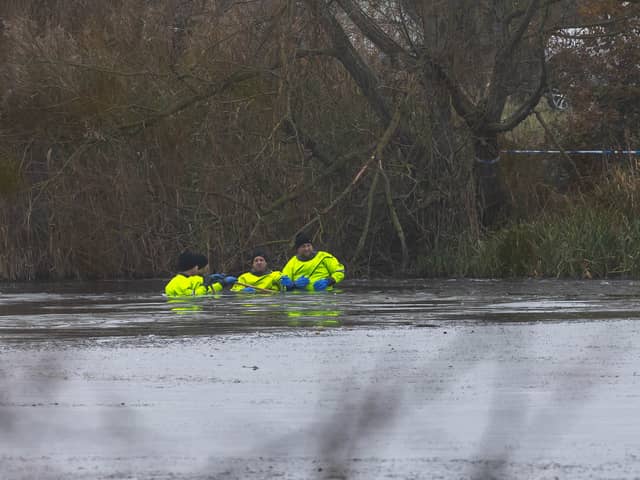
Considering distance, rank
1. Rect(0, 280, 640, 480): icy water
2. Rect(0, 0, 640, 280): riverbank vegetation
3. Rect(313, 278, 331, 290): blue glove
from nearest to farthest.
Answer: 1. Rect(0, 280, 640, 480): icy water
2. Rect(313, 278, 331, 290): blue glove
3. Rect(0, 0, 640, 280): riverbank vegetation

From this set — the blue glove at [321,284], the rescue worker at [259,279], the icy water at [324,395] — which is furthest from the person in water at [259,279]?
the icy water at [324,395]

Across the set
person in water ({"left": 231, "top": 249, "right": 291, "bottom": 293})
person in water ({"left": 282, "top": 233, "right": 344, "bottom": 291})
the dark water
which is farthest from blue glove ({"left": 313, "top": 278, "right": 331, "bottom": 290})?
person in water ({"left": 231, "top": 249, "right": 291, "bottom": 293})

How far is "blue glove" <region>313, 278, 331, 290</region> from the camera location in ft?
78.6

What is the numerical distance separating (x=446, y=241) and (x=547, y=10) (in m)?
4.52

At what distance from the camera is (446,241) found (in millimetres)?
29469

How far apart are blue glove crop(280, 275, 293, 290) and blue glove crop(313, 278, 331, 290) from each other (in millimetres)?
418

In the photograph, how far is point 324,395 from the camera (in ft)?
30.1

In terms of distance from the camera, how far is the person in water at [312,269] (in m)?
24.0

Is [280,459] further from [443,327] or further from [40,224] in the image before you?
[40,224]

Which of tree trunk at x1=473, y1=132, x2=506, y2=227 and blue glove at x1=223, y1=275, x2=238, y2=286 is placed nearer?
blue glove at x1=223, y1=275, x2=238, y2=286

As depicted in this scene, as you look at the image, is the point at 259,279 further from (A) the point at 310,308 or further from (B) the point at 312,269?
(A) the point at 310,308

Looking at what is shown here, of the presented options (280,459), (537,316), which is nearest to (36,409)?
(280,459)

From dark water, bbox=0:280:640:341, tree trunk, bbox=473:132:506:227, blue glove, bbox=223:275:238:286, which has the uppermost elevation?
tree trunk, bbox=473:132:506:227

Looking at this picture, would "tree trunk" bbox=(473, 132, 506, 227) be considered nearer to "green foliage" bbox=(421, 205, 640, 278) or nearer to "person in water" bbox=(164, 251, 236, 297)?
"green foliage" bbox=(421, 205, 640, 278)
